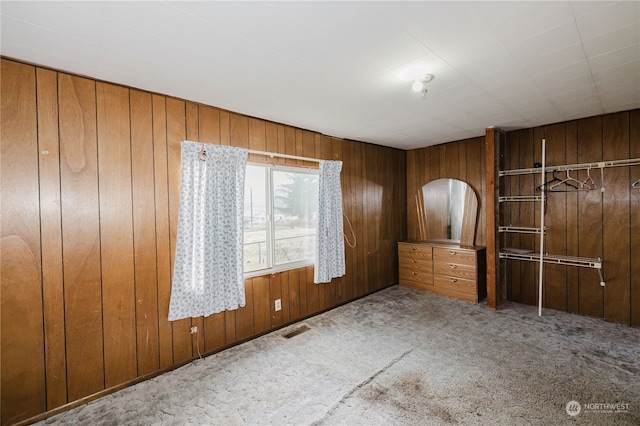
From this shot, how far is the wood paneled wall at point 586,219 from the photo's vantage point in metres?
3.12

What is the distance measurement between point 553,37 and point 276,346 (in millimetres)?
3265

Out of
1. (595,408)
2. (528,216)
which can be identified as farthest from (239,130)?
(528,216)

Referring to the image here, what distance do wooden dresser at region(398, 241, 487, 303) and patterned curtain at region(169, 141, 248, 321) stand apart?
294cm

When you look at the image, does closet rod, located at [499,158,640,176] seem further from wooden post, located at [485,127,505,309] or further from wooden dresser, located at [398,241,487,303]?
wooden dresser, located at [398,241,487,303]

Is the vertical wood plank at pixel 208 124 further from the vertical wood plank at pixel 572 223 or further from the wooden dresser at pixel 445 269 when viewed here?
the vertical wood plank at pixel 572 223

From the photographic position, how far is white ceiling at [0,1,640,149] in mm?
1407

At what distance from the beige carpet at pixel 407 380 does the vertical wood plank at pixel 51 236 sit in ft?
1.04

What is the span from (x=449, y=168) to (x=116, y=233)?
176 inches

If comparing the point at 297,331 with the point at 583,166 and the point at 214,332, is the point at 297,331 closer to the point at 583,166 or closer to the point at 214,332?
the point at 214,332

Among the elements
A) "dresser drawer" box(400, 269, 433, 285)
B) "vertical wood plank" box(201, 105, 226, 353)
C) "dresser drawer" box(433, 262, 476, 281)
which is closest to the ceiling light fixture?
"vertical wood plank" box(201, 105, 226, 353)

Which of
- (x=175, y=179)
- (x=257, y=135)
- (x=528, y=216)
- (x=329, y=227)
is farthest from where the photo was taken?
(x=528, y=216)

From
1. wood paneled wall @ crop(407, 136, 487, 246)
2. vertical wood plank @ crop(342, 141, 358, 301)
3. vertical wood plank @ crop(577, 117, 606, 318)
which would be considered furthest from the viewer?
wood paneled wall @ crop(407, 136, 487, 246)

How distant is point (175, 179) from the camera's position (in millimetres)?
2516

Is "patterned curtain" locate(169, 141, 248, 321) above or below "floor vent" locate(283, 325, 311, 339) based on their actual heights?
above
